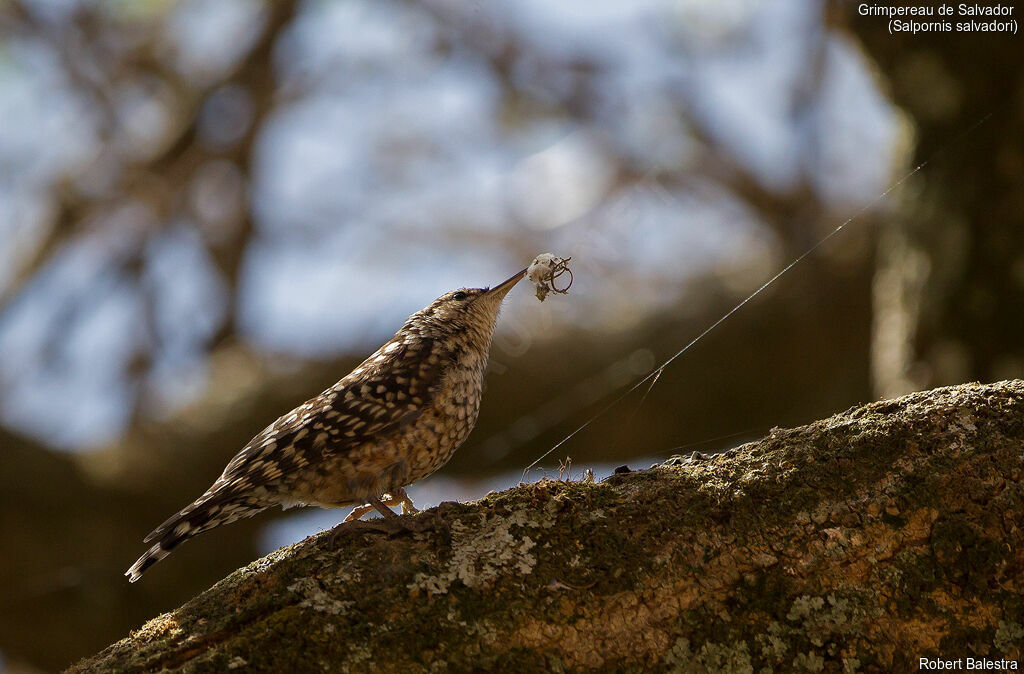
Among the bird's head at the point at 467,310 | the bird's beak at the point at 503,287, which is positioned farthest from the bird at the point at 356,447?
the bird's beak at the point at 503,287

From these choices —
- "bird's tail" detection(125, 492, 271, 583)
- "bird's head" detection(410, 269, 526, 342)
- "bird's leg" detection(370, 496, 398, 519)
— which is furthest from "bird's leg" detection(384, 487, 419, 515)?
"bird's head" detection(410, 269, 526, 342)

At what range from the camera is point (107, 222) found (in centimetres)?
788

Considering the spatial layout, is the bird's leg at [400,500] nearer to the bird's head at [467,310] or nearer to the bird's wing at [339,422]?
the bird's wing at [339,422]

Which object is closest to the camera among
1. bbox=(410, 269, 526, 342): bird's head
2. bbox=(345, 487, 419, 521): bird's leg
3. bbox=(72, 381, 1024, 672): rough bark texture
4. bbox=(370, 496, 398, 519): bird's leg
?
bbox=(72, 381, 1024, 672): rough bark texture

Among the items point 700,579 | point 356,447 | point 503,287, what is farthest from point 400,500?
point 700,579

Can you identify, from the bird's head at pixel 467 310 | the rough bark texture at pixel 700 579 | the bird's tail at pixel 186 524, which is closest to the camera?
the rough bark texture at pixel 700 579

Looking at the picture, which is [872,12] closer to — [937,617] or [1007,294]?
[1007,294]

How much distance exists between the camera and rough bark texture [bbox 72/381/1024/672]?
1.86 metres

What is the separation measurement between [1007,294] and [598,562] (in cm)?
320

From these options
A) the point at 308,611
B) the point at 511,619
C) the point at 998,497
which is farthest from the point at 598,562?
the point at 998,497

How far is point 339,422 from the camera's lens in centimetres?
283

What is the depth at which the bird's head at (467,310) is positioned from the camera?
11.2ft

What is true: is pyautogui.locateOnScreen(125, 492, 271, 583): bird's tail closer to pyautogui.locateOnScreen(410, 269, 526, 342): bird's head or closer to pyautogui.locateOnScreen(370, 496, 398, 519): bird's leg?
pyautogui.locateOnScreen(370, 496, 398, 519): bird's leg

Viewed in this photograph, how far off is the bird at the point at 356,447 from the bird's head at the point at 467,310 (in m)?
0.24
